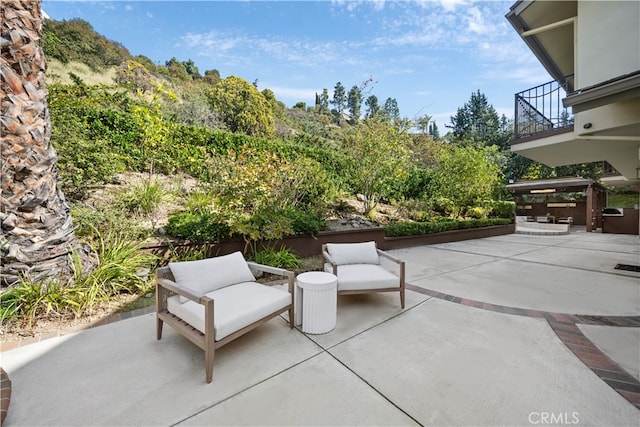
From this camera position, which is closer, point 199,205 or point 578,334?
point 578,334

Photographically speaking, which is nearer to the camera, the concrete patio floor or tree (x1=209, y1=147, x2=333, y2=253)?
the concrete patio floor

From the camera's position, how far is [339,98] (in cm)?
5238

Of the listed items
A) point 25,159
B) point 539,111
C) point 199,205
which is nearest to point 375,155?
point 539,111

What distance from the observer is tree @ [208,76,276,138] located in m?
16.3

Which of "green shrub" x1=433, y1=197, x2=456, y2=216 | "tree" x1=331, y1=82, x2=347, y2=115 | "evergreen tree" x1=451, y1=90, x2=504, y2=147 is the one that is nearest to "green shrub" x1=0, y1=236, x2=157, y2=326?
"green shrub" x1=433, y1=197, x2=456, y2=216

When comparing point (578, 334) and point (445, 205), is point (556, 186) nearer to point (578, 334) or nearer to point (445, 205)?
point (445, 205)

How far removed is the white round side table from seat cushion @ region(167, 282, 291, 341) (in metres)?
0.21

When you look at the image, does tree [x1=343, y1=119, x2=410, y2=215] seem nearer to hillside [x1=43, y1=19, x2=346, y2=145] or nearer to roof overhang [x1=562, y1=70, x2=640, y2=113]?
roof overhang [x1=562, y1=70, x2=640, y2=113]

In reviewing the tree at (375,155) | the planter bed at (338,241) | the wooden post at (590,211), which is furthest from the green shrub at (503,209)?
the tree at (375,155)

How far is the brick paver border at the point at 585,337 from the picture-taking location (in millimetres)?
2078

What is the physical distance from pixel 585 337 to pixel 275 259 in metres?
4.34

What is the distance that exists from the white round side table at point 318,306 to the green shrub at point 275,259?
2.21m

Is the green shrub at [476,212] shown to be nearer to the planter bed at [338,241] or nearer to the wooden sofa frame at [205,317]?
the planter bed at [338,241]

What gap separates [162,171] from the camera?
755cm
